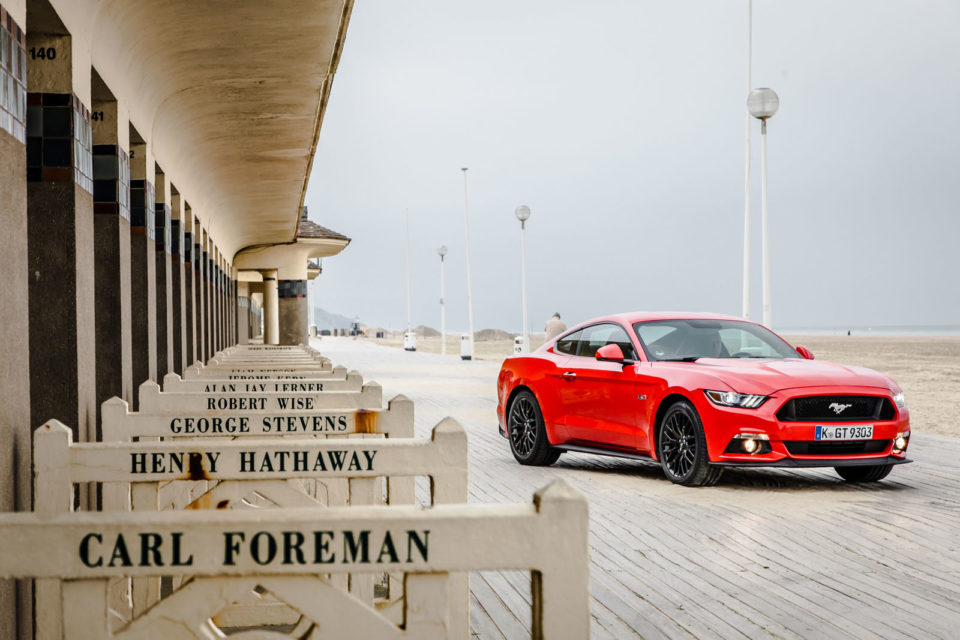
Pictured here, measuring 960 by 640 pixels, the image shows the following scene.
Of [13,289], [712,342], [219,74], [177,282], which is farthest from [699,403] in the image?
[177,282]

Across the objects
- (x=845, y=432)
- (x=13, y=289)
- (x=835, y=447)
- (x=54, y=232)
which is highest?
(x=54, y=232)

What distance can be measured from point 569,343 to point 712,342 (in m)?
1.66

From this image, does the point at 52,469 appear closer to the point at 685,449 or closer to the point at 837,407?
the point at 685,449

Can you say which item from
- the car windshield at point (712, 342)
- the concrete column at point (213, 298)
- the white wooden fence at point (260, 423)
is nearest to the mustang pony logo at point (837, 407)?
the car windshield at point (712, 342)

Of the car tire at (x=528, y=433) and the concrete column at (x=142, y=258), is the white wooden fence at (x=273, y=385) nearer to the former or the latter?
the concrete column at (x=142, y=258)

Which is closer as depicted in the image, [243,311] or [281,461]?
[281,461]

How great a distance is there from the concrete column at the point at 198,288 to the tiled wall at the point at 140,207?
741 centimetres

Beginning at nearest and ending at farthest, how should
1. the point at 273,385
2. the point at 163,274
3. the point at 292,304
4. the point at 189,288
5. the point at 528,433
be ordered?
the point at 273,385 → the point at 528,433 → the point at 163,274 → the point at 189,288 → the point at 292,304

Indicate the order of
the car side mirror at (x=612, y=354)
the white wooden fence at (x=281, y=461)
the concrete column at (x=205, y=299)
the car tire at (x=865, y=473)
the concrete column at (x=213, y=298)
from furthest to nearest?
1. the concrete column at (x=213, y=298)
2. the concrete column at (x=205, y=299)
3. the car side mirror at (x=612, y=354)
4. the car tire at (x=865, y=473)
5. the white wooden fence at (x=281, y=461)

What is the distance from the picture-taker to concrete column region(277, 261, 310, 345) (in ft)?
139

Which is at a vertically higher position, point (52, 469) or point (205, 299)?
point (205, 299)

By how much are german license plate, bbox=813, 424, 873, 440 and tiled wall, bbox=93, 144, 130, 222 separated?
622 centimetres

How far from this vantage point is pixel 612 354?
1127cm

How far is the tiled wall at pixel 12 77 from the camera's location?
18.0 ft
